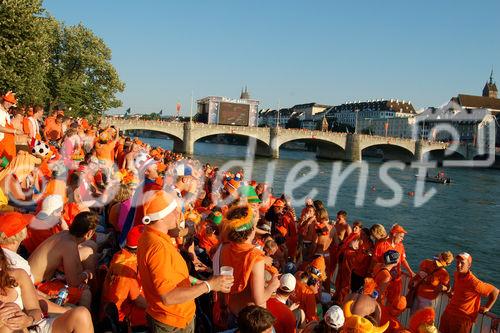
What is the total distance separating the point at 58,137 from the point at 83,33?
3156 centimetres

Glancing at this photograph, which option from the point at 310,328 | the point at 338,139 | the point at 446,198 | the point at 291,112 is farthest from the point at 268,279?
the point at 291,112

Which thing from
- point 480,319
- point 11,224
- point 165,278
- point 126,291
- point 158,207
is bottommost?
point 480,319

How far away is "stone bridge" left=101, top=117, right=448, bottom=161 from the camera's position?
5554 centimetres

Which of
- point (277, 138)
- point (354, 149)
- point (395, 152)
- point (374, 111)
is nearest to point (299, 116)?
point (374, 111)

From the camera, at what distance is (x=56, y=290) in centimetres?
359

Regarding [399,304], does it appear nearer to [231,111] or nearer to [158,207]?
[158,207]

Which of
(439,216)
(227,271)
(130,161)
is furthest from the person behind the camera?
(439,216)

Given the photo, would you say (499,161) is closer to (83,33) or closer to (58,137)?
(83,33)

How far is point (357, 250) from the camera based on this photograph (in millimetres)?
6055

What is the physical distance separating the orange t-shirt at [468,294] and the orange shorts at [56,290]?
3.74 m

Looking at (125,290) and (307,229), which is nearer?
(125,290)

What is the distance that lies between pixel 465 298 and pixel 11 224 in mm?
4336

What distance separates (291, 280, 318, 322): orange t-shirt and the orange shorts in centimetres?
177

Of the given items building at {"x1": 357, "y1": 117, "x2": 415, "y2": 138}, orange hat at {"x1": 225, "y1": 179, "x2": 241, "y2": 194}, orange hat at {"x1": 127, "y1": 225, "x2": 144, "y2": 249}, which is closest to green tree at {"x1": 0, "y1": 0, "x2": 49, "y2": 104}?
orange hat at {"x1": 225, "y1": 179, "x2": 241, "y2": 194}
